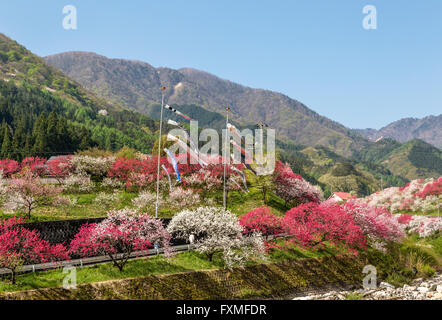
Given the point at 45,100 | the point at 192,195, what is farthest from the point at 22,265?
the point at 45,100

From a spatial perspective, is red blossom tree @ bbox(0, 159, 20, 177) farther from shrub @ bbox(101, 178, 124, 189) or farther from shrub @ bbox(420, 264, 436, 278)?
shrub @ bbox(420, 264, 436, 278)

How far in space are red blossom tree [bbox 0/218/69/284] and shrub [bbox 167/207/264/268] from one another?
9.98 meters

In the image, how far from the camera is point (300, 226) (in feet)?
117

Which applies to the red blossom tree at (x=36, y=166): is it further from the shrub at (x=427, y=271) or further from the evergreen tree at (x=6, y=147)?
the shrub at (x=427, y=271)

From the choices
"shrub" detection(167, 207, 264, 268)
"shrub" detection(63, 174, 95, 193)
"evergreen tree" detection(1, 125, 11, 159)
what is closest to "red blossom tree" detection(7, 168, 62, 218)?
"shrub" detection(63, 174, 95, 193)

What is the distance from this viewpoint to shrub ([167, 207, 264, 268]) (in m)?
29.3

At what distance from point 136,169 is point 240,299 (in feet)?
91.0

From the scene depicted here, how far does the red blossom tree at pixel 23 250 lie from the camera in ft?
68.7

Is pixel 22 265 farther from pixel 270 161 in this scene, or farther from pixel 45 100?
pixel 45 100

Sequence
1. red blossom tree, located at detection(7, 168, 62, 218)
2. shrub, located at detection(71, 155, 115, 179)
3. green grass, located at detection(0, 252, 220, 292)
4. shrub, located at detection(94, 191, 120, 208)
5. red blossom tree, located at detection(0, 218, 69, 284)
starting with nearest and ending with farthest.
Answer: red blossom tree, located at detection(0, 218, 69, 284) < green grass, located at detection(0, 252, 220, 292) < red blossom tree, located at detection(7, 168, 62, 218) < shrub, located at detection(94, 191, 120, 208) < shrub, located at detection(71, 155, 115, 179)

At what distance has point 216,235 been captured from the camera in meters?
29.8

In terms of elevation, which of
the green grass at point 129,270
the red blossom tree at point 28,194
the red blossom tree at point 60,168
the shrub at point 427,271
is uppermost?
the red blossom tree at point 60,168

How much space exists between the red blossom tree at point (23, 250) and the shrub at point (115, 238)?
4.44 ft

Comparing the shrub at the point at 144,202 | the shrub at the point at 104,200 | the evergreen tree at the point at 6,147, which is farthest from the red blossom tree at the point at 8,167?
the evergreen tree at the point at 6,147
